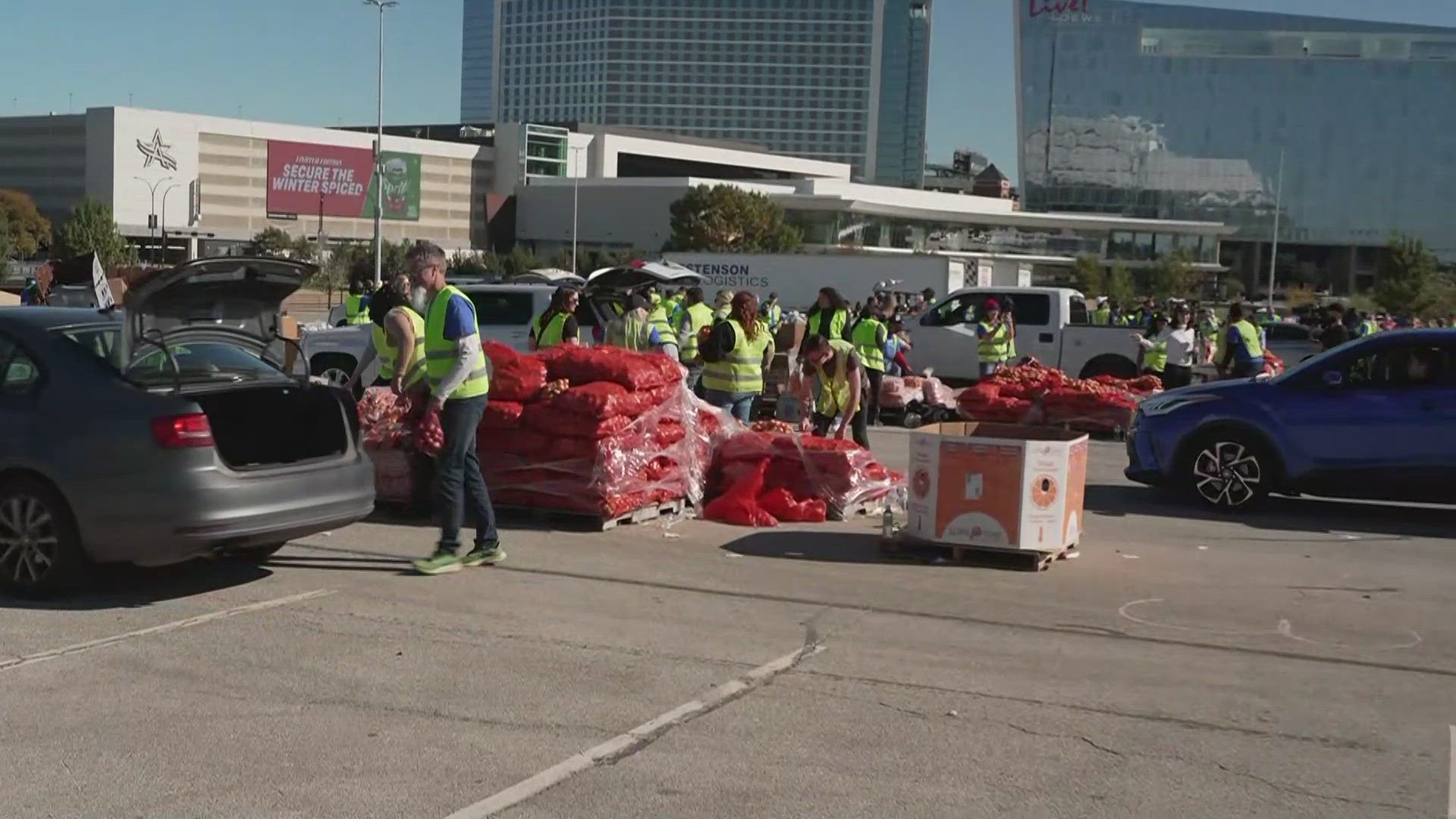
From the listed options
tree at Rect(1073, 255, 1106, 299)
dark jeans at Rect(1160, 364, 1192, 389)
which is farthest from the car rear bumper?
tree at Rect(1073, 255, 1106, 299)

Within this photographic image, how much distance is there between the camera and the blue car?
11.9m

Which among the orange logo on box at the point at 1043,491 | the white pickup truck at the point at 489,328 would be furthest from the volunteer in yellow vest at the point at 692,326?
the orange logo on box at the point at 1043,491

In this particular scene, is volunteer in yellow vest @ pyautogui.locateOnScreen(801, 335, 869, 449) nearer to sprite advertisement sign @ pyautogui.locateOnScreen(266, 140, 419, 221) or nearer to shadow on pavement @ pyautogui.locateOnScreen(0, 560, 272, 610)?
shadow on pavement @ pyautogui.locateOnScreen(0, 560, 272, 610)

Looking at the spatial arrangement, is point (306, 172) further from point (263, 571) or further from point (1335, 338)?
point (263, 571)

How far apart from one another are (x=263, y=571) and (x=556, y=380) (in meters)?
2.78

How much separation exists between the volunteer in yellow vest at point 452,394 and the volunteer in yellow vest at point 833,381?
4.19 meters

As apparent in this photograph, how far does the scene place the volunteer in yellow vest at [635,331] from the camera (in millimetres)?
15258

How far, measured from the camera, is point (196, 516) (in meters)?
7.71

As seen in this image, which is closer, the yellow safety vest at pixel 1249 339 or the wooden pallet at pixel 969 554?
the wooden pallet at pixel 969 554

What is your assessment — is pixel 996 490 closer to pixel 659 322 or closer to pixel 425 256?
pixel 425 256

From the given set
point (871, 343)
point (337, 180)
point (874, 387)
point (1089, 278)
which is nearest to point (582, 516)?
point (871, 343)

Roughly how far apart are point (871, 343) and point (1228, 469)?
5412mm

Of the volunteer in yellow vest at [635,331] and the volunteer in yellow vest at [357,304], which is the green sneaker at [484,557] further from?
the volunteer in yellow vest at [357,304]

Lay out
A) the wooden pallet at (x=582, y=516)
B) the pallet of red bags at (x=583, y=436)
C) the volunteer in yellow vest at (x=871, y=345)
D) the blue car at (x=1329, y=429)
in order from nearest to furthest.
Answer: the pallet of red bags at (x=583, y=436) → the wooden pallet at (x=582, y=516) → the blue car at (x=1329, y=429) → the volunteer in yellow vest at (x=871, y=345)
